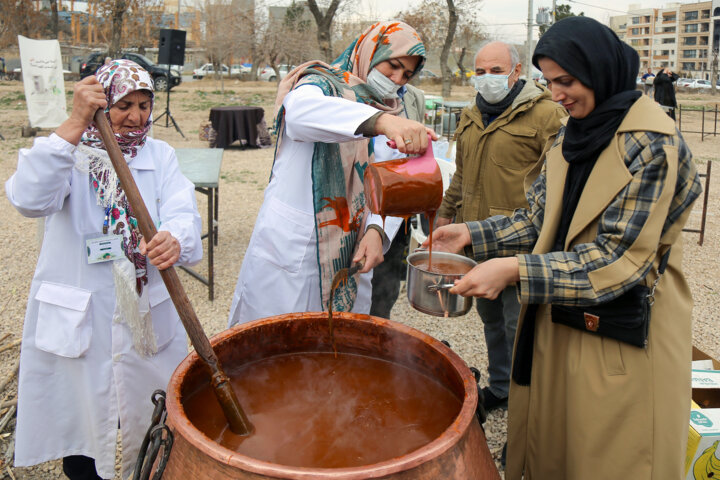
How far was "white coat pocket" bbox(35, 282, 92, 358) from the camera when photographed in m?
1.98

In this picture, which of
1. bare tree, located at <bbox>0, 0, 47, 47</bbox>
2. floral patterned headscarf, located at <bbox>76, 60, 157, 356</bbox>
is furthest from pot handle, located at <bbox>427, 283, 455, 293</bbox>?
bare tree, located at <bbox>0, 0, 47, 47</bbox>

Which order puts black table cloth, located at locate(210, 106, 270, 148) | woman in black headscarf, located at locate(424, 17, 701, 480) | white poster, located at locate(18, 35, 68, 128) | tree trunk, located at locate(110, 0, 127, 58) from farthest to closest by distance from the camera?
tree trunk, located at locate(110, 0, 127, 58) < black table cloth, located at locate(210, 106, 270, 148) < white poster, located at locate(18, 35, 68, 128) < woman in black headscarf, located at locate(424, 17, 701, 480)

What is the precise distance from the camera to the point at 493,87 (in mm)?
3166

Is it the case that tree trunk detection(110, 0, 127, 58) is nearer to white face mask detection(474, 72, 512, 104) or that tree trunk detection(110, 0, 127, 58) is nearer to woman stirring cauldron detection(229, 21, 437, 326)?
white face mask detection(474, 72, 512, 104)

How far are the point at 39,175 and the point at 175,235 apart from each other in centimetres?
47

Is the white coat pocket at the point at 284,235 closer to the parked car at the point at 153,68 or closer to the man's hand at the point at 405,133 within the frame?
the man's hand at the point at 405,133

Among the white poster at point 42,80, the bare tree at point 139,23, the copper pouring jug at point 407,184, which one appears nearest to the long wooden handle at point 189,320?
the copper pouring jug at point 407,184

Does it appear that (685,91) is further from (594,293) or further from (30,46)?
(594,293)

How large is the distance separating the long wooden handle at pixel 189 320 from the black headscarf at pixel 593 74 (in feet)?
3.77

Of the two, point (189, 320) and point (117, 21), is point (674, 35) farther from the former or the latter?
point (189, 320)

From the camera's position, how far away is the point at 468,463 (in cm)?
130

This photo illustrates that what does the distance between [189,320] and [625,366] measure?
127 cm

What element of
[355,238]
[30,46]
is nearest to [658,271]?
[355,238]

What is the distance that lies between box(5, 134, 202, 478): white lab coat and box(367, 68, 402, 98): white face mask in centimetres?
90
